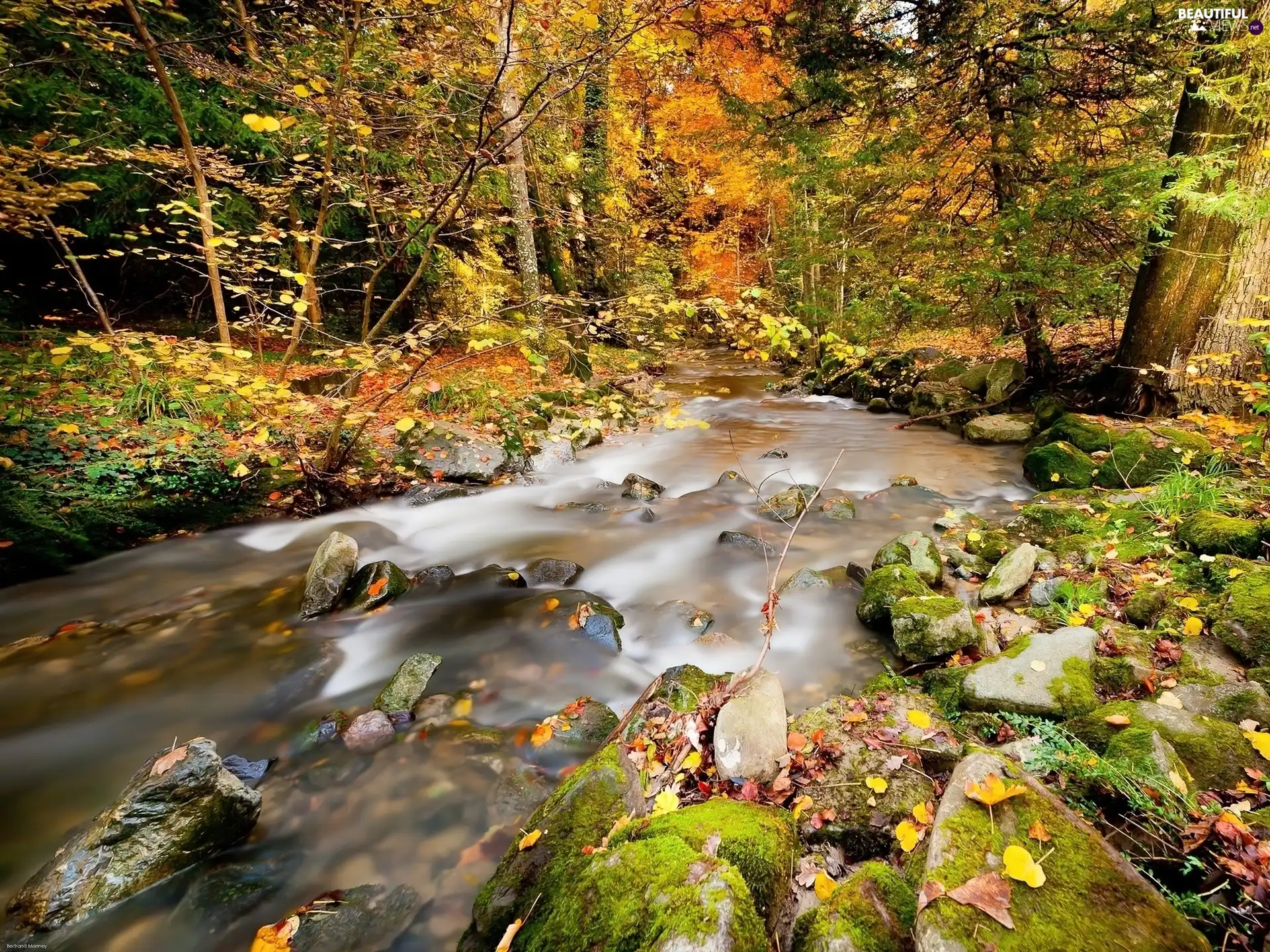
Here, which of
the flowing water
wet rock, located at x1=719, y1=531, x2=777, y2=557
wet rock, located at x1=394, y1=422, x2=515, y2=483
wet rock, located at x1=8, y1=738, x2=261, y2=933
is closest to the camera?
wet rock, located at x1=8, y1=738, x2=261, y2=933

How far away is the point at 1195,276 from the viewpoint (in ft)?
19.3

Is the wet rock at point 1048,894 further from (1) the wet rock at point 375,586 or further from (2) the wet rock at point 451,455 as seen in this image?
(2) the wet rock at point 451,455

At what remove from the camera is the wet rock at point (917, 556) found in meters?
4.39

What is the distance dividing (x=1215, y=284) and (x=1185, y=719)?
20.8 ft

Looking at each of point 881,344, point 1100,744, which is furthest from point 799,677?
point 881,344

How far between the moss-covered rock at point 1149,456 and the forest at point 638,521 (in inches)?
2.0

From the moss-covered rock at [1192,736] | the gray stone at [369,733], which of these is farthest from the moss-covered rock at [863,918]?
the gray stone at [369,733]

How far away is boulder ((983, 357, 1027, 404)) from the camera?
30.2 feet

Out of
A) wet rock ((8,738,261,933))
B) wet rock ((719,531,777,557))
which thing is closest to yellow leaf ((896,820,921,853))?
wet rock ((8,738,261,933))

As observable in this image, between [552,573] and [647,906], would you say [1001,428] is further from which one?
[647,906]

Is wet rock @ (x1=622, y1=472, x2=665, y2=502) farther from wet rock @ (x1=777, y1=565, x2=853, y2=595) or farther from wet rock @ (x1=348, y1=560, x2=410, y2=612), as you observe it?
wet rock @ (x1=348, y1=560, x2=410, y2=612)

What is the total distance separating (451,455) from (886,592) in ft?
21.0

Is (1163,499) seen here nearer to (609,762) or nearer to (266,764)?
(609,762)

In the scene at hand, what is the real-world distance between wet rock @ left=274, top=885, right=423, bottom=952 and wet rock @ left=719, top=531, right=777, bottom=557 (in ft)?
14.2
